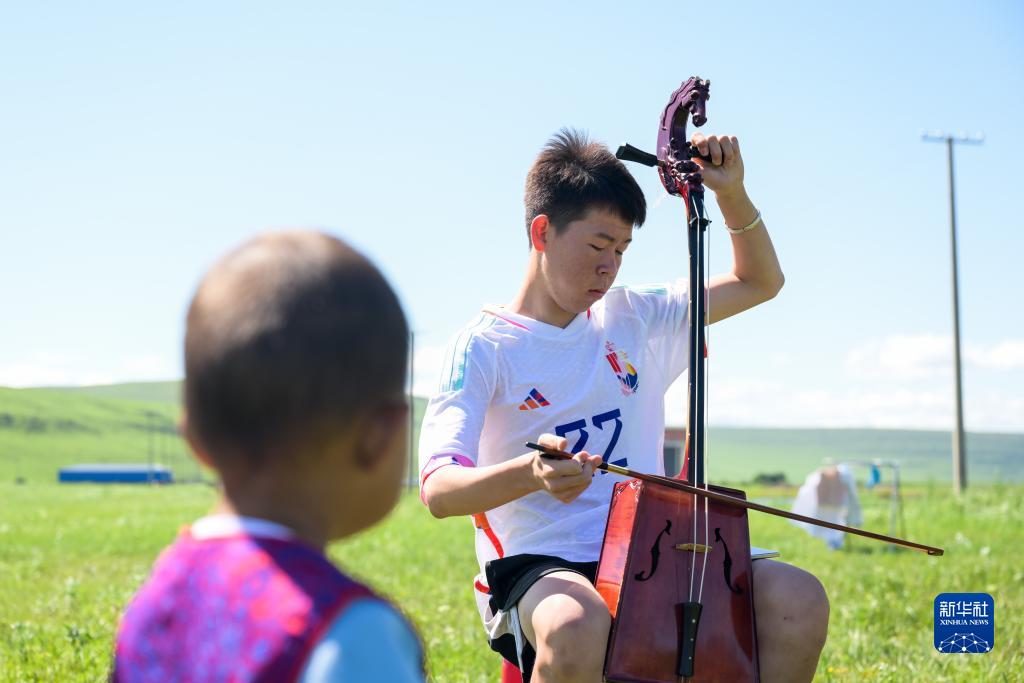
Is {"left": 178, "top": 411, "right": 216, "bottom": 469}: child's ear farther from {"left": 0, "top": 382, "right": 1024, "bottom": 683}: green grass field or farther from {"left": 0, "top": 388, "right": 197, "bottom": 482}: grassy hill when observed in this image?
{"left": 0, "top": 388, "right": 197, "bottom": 482}: grassy hill

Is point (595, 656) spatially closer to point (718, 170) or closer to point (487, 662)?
point (718, 170)

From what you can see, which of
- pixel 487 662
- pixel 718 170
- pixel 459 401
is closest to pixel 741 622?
pixel 459 401

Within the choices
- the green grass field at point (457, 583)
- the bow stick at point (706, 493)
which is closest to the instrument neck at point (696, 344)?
the bow stick at point (706, 493)

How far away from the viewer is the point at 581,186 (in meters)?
3.39

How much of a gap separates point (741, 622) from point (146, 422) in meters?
57.4

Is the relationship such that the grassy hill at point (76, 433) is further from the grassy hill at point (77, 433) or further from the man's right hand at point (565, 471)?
the man's right hand at point (565, 471)

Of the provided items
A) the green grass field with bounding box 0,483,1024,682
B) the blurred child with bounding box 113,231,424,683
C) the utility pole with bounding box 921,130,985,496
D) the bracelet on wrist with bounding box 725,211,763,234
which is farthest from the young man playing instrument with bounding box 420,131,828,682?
the utility pole with bounding box 921,130,985,496

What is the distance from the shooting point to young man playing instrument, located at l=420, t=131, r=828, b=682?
288cm

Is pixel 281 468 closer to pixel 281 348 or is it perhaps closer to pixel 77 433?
pixel 281 348

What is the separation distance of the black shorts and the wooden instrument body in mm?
191

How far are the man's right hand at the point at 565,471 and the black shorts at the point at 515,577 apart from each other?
1.34 feet

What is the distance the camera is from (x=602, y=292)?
3.38m

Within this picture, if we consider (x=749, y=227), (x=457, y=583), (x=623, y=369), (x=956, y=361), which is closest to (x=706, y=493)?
(x=623, y=369)

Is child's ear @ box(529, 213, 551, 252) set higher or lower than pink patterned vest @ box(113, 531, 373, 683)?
higher
